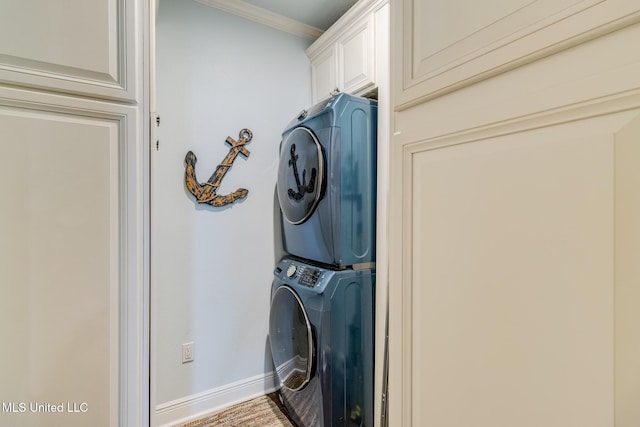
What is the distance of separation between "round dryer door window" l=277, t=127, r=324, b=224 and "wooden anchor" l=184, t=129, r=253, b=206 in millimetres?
277

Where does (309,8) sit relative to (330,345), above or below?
above

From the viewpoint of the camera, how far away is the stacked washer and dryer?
1407mm

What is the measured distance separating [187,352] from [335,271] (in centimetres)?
110

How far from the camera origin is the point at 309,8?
186cm

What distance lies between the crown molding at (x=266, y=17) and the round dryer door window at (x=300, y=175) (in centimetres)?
85

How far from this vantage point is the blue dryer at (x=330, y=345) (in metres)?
1.39

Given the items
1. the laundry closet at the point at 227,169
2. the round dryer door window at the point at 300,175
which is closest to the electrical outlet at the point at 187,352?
the laundry closet at the point at 227,169
